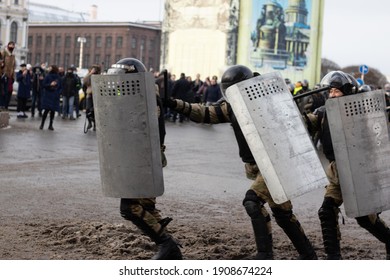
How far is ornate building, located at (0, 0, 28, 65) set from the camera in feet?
298

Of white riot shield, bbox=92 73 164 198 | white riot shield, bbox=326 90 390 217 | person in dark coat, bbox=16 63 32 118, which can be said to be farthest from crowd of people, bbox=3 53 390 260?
person in dark coat, bbox=16 63 32 118

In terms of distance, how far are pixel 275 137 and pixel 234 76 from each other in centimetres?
79

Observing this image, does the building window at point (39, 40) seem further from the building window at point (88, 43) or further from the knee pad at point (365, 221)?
the knee pad at point (365, 221)

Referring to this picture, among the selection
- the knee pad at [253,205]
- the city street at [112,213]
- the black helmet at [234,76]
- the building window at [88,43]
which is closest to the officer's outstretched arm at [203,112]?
the black helmet at [234,76]

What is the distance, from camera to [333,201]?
6602mm

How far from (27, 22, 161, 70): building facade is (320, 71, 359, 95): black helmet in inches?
3020

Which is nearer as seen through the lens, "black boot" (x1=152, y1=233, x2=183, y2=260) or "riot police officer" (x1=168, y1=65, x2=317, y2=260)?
"black boot" (x1=152, y1=233, x2=183, y2=260)

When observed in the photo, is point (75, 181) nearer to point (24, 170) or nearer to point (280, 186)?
point (24, 170)

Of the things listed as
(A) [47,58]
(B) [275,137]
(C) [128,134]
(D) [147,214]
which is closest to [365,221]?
(B) [275,137]

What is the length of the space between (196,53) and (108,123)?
157ft

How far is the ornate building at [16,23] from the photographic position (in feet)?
298

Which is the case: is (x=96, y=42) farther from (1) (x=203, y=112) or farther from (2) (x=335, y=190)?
(2) (x=335, y=190)

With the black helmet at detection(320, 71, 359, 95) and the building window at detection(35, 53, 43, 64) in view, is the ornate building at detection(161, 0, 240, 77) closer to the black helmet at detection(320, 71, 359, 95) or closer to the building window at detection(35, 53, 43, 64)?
the building window at detection(35, 53, 43, 64)

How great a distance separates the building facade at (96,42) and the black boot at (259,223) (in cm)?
7718
